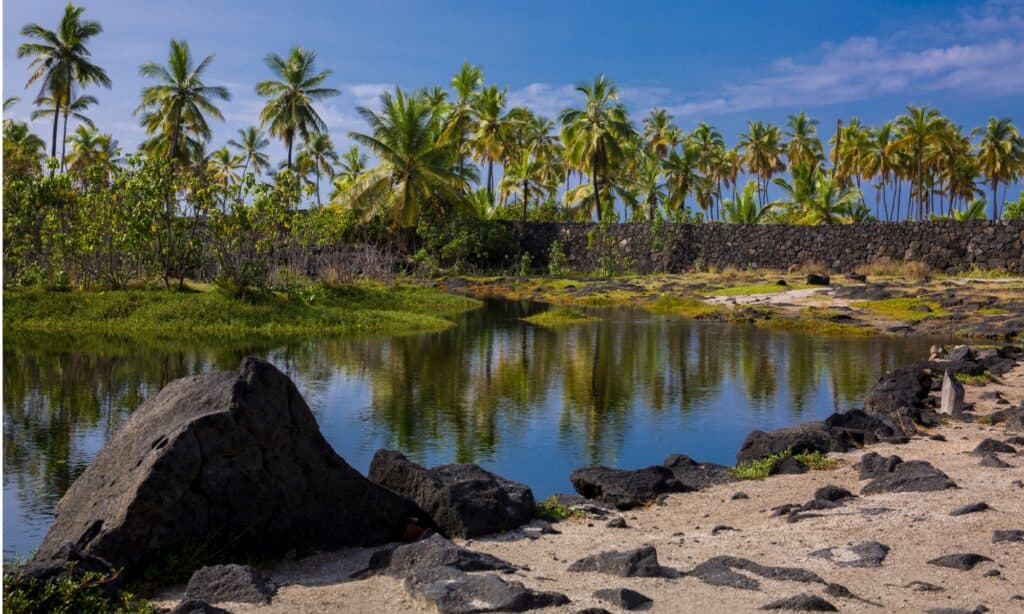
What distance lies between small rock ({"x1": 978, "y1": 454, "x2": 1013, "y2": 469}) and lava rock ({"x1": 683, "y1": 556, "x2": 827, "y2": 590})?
12.1ft

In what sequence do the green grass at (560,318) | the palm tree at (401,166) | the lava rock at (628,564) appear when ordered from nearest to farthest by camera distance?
1. the lava rock at (628,564)
2. the green grass at (560,318)
3. the palm tree at (401,166)

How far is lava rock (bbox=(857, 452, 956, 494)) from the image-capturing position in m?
7.42

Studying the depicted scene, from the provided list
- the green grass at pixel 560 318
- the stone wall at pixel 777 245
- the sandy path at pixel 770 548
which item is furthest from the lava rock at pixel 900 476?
the stone wall at pixel 777 245

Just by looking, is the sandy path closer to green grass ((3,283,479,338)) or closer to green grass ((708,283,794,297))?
green grass ((3,283,479,338))

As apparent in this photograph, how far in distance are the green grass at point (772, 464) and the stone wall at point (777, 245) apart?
95.2 ft

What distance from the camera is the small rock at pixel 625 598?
4.78 m

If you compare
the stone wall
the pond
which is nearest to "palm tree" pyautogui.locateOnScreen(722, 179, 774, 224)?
the stone wall

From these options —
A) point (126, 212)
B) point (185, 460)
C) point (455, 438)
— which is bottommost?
point (455, 438)

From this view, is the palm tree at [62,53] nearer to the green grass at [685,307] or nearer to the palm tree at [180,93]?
the palm tree at [180,93]

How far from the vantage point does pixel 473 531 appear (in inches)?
255

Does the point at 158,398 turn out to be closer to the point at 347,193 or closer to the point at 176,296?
the point at 176,296

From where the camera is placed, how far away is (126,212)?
22750 mm

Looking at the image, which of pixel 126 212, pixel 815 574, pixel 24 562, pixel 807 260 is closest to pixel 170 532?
pixel 24 562

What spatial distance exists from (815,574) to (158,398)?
4336 millimetres
